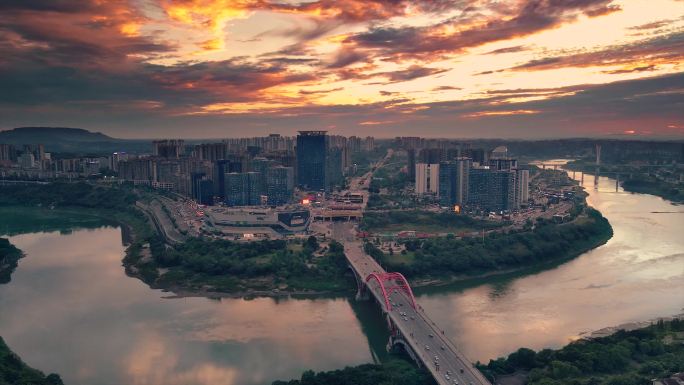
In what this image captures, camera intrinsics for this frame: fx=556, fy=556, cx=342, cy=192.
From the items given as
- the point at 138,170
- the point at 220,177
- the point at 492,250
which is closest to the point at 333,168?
the point at 220,177

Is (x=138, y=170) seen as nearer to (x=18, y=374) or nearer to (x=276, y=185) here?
(x=276, y=185)

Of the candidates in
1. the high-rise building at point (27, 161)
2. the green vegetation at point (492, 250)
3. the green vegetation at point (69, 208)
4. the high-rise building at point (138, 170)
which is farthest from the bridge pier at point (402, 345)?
the high-rise building at point (27, 161)

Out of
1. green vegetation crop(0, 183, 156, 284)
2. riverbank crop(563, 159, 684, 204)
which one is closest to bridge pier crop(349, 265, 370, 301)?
green vegetation crop(0, 183, 156, 284)

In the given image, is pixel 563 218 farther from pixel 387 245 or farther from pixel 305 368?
pixel 305 368

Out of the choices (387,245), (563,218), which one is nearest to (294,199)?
(387,245)

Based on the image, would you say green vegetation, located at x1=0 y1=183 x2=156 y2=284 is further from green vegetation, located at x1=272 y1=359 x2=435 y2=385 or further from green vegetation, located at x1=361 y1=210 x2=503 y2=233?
green vegetation, located at x1=272 y1=359 x2=435 y2=385
